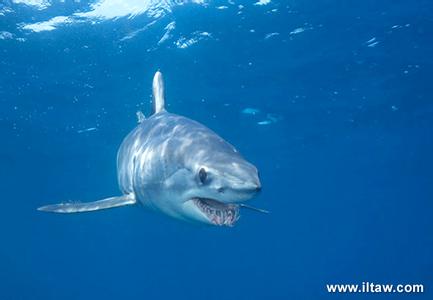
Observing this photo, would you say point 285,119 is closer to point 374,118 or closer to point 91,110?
point 374,118

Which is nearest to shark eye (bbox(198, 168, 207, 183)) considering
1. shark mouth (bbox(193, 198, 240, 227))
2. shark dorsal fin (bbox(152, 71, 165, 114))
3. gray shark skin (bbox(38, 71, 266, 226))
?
gray shark skin (bbox(38, 71, 266, 226))

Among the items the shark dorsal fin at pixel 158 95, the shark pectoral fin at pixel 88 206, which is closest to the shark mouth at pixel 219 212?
the shark pectoral fin at pixel 88 206

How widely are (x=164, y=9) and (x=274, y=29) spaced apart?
14.4 feet

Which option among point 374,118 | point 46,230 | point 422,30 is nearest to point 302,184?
point 374,118

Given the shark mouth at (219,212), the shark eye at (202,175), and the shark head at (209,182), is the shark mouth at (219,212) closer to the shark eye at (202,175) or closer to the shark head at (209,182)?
the shark head at (209,182)

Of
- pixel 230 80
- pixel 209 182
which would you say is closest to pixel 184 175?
pixel 209 182

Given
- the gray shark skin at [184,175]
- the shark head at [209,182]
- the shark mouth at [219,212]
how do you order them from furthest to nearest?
the shark mouth at [219,212], the gray shark skin at [184,175], the shark head at [209,182]

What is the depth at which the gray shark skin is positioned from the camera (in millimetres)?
4469

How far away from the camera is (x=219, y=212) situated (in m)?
5.13

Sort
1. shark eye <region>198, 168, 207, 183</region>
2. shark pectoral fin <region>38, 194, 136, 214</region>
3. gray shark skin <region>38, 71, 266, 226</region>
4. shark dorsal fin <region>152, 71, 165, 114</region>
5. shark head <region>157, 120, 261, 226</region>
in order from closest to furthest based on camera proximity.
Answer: shark head <region>157, 120, 261, 226</region>, gray shark skin <region>38, 71, 266, 226</region>, shark eye <region>198, 168, 207, 183</region>, shark pectoral fin <region>38, 194, 136, 214</region>, shark dorsal fin <region>152, 71, 165, 114</region>

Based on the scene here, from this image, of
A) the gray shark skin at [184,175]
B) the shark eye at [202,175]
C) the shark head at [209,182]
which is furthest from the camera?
the shark eye at [202,175]

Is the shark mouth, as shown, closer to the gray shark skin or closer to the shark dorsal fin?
the gray shark skin

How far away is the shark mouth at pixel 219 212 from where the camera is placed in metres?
5.07

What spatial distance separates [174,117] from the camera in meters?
7.49
